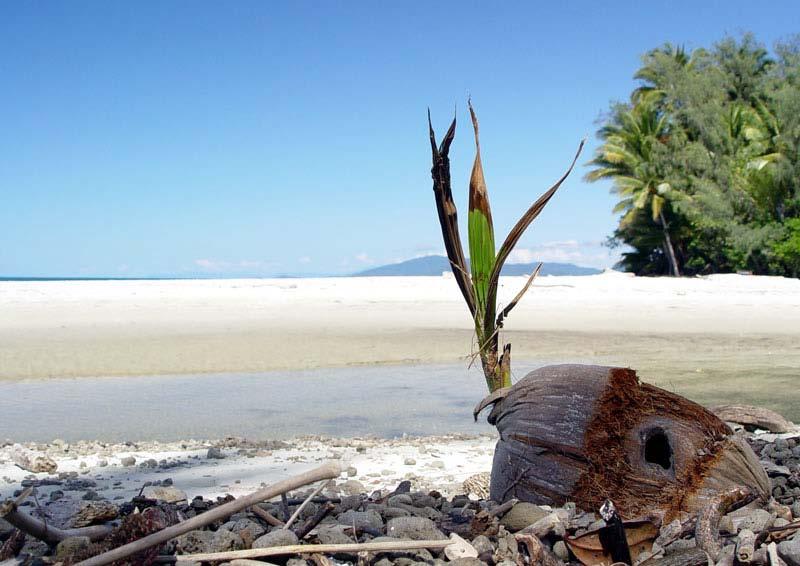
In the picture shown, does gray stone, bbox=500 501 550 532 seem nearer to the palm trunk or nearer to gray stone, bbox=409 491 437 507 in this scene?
gray stone, bbox=409 491 437 507

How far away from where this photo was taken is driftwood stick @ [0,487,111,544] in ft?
6.79

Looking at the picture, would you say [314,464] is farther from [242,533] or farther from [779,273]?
[779,273]

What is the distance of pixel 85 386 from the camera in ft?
27.7

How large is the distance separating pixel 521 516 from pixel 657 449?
0.68 metres

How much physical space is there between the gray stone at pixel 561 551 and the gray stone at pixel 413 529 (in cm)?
38

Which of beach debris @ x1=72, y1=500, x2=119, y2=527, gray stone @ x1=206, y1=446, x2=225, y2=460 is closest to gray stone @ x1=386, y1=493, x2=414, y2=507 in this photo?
beach debris @ x1=72, y1=500, x2=119, y2=527

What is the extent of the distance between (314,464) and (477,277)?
153cm

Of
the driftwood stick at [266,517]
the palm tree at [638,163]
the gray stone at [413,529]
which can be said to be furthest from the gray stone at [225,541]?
the palm tree at [638,163]

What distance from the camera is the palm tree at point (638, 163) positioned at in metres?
33.5

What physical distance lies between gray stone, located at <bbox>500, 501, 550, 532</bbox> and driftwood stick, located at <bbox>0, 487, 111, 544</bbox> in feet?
4.69

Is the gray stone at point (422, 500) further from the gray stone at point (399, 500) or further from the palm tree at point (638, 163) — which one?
the palm tree at point (638, 163)

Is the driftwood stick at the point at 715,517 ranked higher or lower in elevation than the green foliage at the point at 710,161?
lower

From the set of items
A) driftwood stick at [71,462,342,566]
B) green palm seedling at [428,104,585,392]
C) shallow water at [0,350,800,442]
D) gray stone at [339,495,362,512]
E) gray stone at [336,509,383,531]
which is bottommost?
shallow water at [0,350,800,442]

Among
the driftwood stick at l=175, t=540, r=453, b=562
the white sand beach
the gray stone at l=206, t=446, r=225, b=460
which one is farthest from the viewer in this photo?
the white sand beach
